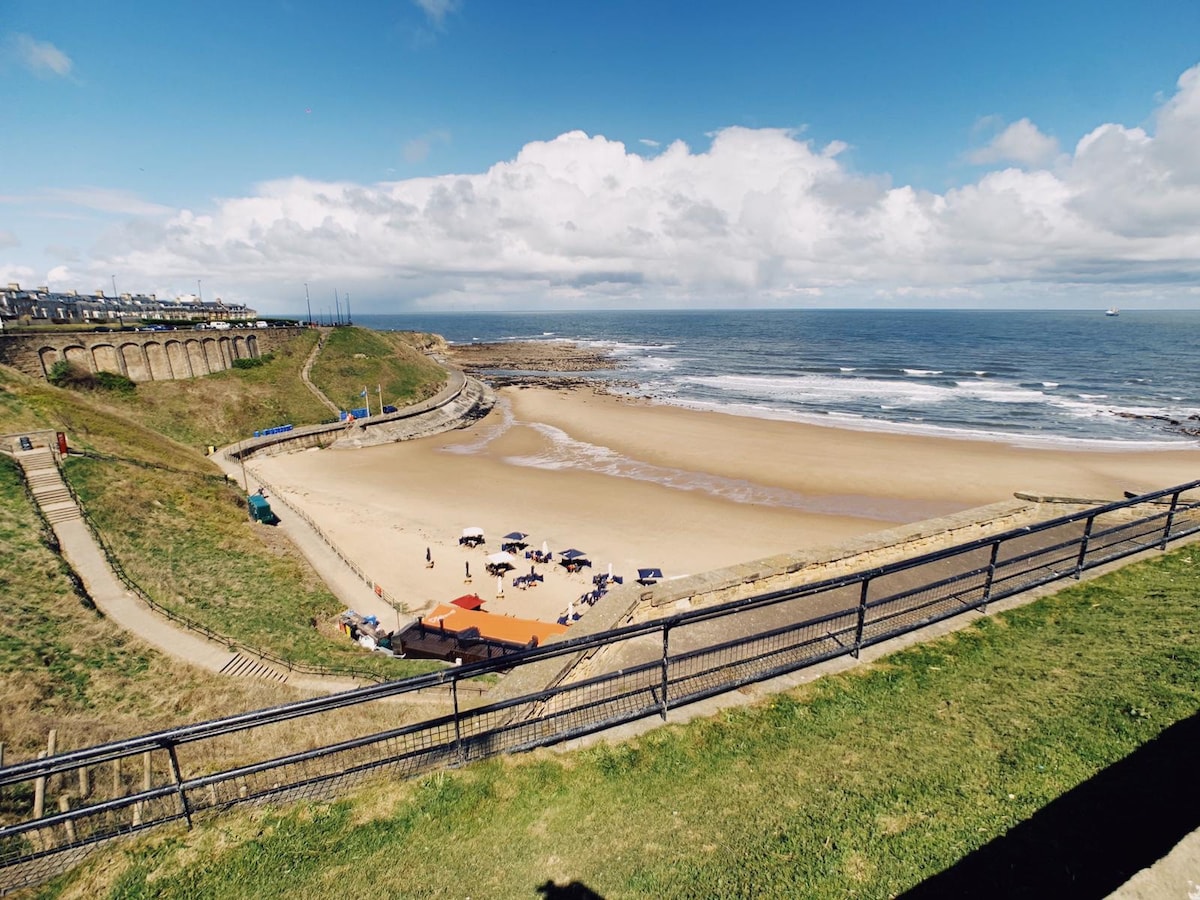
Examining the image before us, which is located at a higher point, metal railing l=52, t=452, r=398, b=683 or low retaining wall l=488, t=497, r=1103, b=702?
low retaining wall l=488, t=497, r=1103, b=702

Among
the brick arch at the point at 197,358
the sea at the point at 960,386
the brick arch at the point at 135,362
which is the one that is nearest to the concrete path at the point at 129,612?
the brick arch at the point at 135,362

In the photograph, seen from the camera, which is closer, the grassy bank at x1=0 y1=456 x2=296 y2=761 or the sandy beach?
the grassy bank at x1=0 y1=456 x2=296 y2=761

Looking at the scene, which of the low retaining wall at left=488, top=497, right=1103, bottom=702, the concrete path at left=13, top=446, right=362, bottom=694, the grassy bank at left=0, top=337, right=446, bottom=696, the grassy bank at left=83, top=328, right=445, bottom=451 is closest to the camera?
the low retaining wall at left=488, top=497, right=1103, bottom=702

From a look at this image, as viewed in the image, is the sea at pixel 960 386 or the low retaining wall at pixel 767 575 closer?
the low retaining wall at pixel 767 575

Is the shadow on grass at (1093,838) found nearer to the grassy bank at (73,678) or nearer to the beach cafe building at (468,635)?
the beach cafe building at (468,635)

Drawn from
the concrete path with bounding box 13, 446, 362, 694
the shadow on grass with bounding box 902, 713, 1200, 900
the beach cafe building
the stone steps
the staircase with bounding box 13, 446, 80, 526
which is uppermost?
the shadow on grass with bounding box 902, 713, 1200, 900

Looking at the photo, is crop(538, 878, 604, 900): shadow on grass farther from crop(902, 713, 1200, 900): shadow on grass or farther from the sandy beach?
the sandy beach

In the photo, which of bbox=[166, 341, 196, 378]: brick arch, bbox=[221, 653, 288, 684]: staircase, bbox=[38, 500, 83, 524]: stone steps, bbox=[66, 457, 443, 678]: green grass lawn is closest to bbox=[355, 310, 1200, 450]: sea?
bbox=[66, 457, 443, 678]: green grass lawn

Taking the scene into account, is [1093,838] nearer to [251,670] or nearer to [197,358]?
[251,670]
